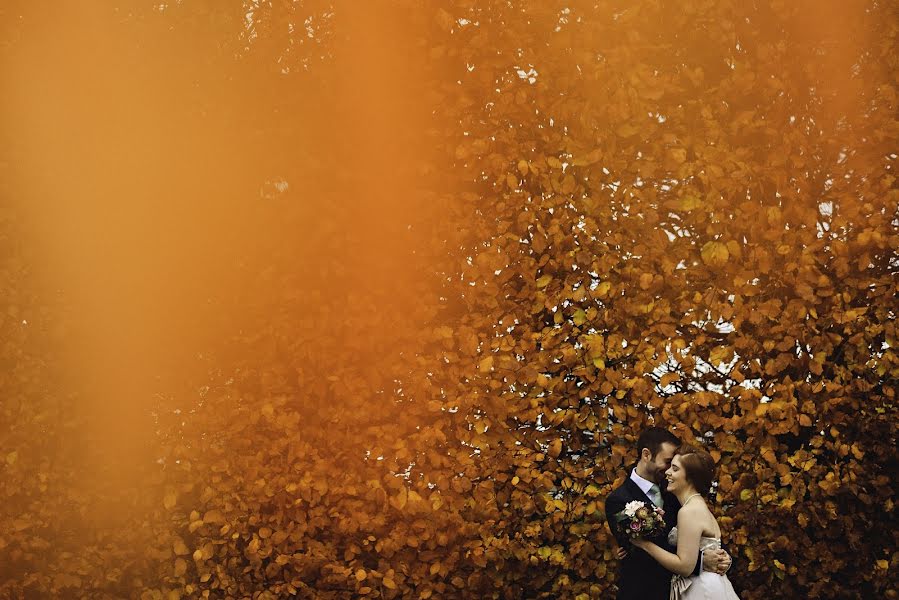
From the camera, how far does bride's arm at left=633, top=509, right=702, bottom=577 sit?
181 inches

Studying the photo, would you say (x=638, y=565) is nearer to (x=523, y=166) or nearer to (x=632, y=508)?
(x=632, y=508)

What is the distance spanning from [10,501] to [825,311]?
4.83m

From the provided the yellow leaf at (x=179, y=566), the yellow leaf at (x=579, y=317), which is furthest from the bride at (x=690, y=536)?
the yellow leaf at (x=179, y=566)

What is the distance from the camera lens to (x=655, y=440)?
4918mm

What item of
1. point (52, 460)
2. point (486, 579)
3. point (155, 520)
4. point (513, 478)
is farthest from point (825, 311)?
point (52, 460)

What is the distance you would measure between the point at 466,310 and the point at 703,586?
201 centimetres

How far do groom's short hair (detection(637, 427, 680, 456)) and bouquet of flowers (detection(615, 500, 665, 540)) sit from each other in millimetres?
370

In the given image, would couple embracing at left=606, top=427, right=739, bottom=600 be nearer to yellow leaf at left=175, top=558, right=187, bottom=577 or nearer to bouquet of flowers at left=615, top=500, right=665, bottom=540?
bouquet of flowers at left=615, top=500, right=665, bottom=540

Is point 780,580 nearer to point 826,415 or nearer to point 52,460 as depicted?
point 826,415

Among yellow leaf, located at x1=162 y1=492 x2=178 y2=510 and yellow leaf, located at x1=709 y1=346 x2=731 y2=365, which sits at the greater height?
yellow leaf, located at x1=709 y1=346 x2=731 y2=365

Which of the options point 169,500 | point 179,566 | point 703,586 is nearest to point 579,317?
point 703,586

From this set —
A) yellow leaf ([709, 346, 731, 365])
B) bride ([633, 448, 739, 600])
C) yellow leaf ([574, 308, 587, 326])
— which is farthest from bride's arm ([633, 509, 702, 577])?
yellow leaf ([574, 308, 587, 326])

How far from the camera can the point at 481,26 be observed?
5688 millimetres

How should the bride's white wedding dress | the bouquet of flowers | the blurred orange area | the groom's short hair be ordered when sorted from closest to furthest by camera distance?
the bouquet of flowers
the bride's white wedding dress
the groom's short hair
the blurred orange area
